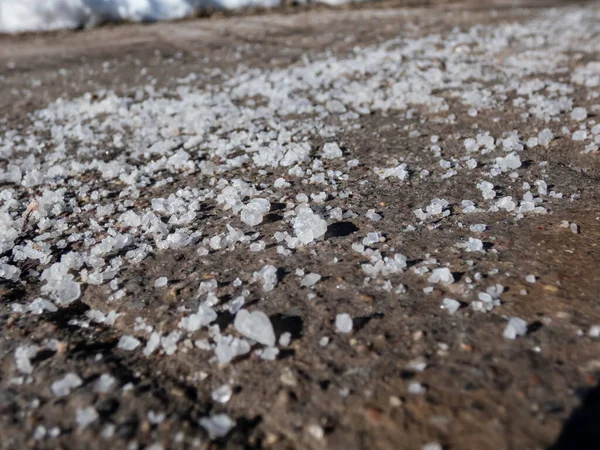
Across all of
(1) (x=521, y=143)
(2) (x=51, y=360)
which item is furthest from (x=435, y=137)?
(2) (x=51, y=360)

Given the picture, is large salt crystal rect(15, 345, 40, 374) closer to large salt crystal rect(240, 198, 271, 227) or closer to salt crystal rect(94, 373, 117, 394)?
salt crystal rect(94, 373, 117, 394)

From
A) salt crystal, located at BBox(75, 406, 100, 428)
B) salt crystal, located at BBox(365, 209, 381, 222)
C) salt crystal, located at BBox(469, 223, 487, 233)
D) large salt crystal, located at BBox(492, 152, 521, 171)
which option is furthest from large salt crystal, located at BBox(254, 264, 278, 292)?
large salt crystal, located at BBox(492, 152, 521, 171)

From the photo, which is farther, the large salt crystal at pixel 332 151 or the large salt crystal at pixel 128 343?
the large salt crystal at pixel 332 151

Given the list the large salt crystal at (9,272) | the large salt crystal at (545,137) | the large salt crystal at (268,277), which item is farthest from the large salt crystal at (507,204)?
the large salt crystal at (9,272)

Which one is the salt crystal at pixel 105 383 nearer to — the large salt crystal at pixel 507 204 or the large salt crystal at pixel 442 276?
the large salt crystal at pixel 442 276

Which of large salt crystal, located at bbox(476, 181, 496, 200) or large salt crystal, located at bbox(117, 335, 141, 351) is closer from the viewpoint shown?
large salt crystal, located at bbox(117, 335, 141, 351)

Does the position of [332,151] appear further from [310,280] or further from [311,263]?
[310,280]

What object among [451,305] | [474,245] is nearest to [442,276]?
[451,305]
